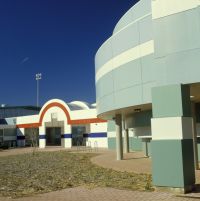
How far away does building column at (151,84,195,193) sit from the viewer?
41.5ft

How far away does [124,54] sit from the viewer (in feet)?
64.8

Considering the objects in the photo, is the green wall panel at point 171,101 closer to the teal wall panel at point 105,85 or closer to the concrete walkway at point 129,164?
the concrete walkway at point 129,164

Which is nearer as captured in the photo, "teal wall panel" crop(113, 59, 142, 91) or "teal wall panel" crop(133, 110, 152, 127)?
"teal wall panel" crop(113, 59, 142, 91)

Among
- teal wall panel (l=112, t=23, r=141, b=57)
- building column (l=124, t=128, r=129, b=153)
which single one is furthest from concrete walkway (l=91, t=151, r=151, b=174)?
building column (l=124, t=128, r=129, b=153)

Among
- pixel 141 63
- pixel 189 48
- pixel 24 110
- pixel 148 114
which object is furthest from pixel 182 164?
pixel 24 110

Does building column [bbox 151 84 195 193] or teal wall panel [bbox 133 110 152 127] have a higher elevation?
teal wall panel [bbox 133 110 152 127]

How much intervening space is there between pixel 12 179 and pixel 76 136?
42.2 metres

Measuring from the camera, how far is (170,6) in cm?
1340

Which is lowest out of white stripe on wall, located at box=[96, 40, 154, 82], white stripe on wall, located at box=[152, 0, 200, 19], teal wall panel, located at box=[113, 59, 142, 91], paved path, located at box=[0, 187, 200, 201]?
paved path, located at box=[0, 187, 200, 201]

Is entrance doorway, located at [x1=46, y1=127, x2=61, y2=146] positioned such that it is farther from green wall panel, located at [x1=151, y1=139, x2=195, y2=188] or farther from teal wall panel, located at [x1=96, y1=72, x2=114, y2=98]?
green wall panel, located at [x1=151, y1=139, x2=195, y2=188]

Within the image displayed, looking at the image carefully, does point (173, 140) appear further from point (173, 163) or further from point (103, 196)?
point (103, 196)

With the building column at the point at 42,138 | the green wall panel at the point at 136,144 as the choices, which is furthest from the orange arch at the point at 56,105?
the green wall panel at the point at 136,144

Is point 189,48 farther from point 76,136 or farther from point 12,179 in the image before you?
point 76,136

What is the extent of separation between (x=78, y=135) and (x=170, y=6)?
1950 inches
